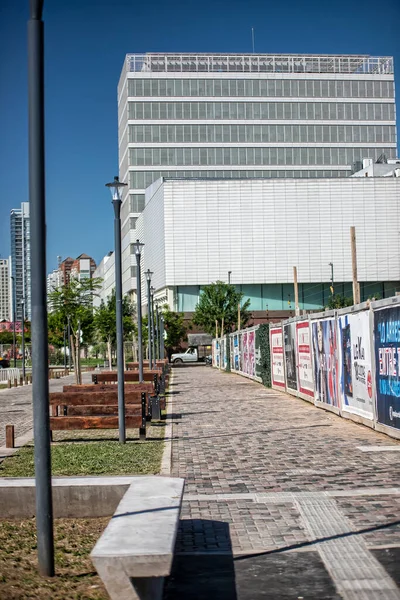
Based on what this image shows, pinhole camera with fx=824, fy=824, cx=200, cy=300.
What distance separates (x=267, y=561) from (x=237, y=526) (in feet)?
3.94

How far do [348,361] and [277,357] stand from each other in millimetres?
12279

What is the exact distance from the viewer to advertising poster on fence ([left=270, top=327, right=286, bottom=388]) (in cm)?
2853

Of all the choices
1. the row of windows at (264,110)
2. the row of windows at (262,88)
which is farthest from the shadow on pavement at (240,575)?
the row of windows at (262,88)

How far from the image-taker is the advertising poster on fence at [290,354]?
2539cm

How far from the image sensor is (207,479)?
9.99 metres

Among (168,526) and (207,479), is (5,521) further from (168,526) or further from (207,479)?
(207,479)

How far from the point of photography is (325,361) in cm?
1986

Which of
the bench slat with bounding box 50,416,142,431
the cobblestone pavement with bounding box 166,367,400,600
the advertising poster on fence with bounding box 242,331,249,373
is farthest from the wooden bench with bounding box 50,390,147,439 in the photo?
the advertising poster on fence with bounding box 242,331,249,373

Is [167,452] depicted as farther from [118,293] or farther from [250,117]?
[250,117]

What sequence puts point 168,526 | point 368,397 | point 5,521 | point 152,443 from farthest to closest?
point 368,397 → point 152,443 → point 5,521 → point 168,526

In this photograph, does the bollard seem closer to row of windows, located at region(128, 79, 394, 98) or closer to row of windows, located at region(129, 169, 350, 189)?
row of windows, located at region(129, 169, 350, 189)

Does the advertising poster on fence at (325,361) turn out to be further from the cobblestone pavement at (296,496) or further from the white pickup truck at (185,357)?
the white pickup truck at (185,357)

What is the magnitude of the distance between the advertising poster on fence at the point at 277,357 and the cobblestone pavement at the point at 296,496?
39.3 ft

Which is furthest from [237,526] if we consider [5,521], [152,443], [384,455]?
[152,443]
